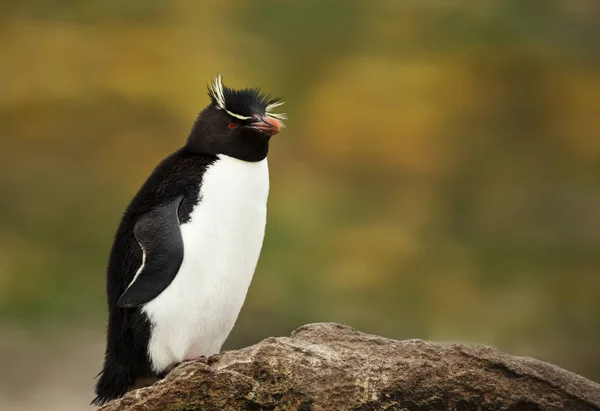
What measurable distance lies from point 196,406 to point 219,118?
1.18 metres

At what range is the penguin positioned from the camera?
309 centimetres

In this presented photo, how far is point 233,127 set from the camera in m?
3.24

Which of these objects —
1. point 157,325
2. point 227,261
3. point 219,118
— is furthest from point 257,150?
point 157,325

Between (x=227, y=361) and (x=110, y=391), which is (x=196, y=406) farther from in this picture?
(x=110, y=391)

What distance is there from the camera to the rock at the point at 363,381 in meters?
2.51

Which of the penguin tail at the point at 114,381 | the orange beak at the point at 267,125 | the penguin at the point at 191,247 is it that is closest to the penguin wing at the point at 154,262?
the penguin at the point at 191,247

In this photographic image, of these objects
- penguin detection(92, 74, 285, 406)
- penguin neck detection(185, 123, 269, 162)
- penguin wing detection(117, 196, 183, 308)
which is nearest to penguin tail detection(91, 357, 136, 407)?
penguin detection(92, 74, 285, 406)

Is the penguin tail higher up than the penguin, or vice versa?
the penguin

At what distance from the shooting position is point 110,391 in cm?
315

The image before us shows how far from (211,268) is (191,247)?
11 cm

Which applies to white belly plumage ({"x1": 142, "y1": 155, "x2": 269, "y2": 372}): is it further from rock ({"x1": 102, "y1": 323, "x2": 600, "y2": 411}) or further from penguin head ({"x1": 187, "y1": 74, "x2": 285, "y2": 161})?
rock ({"x1": 102, "y1": 323, "x2": 600, "y2": 411})

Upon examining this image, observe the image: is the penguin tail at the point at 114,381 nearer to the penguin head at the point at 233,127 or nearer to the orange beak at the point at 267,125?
the penguin head at the point at 233,127

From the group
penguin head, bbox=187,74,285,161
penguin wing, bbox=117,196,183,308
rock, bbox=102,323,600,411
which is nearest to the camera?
rock, bbox=102,323,600,411

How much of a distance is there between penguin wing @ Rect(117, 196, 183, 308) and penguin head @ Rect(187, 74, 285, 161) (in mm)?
358
